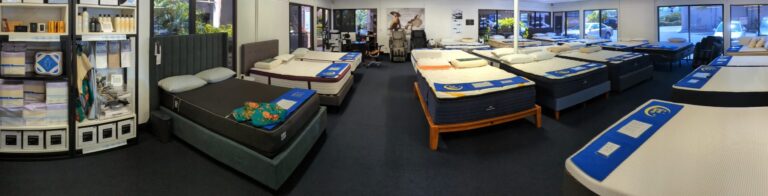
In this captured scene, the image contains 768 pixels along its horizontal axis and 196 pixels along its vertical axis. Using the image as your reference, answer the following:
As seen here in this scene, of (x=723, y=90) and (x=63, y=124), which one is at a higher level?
(x=723, y=90)

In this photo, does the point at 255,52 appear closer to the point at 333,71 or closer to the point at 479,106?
the point at 333,71

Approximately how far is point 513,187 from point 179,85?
12.4 ft

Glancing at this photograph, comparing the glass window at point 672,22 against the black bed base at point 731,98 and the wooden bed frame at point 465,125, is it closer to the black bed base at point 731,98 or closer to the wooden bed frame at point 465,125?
the wooden bed frame at point 465,125

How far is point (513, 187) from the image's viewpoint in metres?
3.02

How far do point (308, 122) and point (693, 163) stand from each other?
10.6 feet

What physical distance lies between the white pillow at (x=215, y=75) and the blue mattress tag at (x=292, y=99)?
1322mm

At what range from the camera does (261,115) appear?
10.6ft

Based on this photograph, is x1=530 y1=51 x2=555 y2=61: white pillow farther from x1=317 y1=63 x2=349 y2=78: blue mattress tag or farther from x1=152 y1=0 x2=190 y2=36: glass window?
x1=152 y1=0 x2=190 y2=36: glass window

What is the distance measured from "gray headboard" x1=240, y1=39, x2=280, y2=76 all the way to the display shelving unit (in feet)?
8.81

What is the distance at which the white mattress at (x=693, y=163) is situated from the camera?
1.14 metres

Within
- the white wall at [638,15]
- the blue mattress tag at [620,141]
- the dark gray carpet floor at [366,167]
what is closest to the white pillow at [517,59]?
the dark gray carpet floor at [366,167]

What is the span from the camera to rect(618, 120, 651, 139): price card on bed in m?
1.64

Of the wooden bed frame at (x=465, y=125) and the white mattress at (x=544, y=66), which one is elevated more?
the white mattress at (x=544, y=66)

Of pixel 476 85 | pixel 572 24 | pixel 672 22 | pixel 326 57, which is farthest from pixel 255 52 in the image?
pixel 572 24
